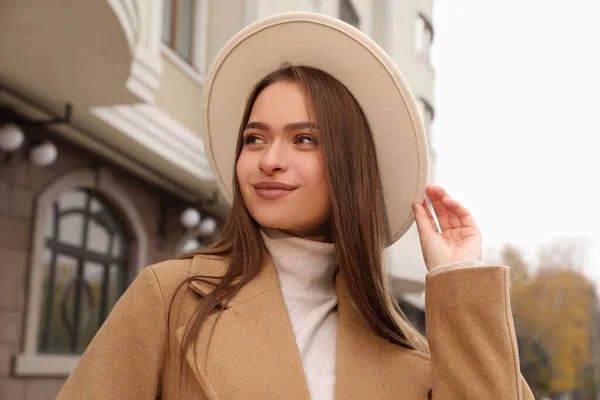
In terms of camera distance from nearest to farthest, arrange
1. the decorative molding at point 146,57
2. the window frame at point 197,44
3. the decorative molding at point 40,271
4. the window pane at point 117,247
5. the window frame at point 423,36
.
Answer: the decorative molding at point 146,57, the decorative molding at point 40,271, the window pane at point 117,247, the window frame at point 197,44, the window frame at point 423,36

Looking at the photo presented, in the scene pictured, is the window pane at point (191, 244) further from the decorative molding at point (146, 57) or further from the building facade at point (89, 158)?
the decorative molding at point (146, 57)

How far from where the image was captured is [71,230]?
6.36 meters

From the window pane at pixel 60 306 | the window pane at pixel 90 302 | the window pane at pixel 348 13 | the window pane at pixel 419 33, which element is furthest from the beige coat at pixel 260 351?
the window pane at pixel 419 33

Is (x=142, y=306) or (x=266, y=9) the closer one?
(x=142, y=306)

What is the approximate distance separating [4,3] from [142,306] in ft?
9.80

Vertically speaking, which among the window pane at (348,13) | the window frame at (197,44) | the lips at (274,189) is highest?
the window pane at (348,13)

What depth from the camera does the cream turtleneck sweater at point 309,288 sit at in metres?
1.60

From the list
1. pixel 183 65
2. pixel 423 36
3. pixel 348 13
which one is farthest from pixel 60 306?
pixel 423 36

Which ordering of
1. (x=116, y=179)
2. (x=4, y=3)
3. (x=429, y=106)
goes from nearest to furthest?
(x=4, y=3) → (x=116, y=179) → (x=429, y=106)

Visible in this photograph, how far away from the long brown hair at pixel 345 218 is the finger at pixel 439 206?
0.13m

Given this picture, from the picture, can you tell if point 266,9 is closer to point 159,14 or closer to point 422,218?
point 159,14

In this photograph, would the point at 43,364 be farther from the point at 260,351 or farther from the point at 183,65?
the point at 260,351

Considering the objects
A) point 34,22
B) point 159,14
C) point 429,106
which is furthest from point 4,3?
point 429,106

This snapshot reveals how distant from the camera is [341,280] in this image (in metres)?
1.71
